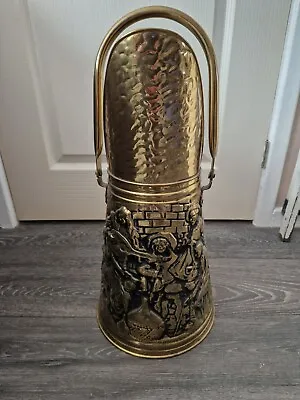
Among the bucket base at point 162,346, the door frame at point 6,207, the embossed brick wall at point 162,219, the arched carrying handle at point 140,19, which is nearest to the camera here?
the arched carrying handle at point 140,19

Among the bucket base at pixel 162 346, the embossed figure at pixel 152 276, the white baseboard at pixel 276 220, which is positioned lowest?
the white baseboard at pixel 276 220

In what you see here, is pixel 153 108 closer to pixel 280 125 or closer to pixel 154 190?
pixel 154 190

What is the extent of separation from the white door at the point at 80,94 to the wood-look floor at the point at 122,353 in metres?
0.12

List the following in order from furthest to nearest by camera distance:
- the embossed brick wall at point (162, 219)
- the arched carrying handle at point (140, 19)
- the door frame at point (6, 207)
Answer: the door frame at point (6, 207) < the embossed brick wall at point (162, 219) < the arched carrying handle at point (140, 19)

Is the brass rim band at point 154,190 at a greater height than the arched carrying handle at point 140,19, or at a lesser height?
lesser

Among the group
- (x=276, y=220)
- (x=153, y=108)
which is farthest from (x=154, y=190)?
(x=276, y=220)

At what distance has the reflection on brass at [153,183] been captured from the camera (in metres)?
0.52

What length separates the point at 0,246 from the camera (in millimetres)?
1021

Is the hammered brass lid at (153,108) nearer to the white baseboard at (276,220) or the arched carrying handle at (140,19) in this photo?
the arched carrying handle at (140,19)

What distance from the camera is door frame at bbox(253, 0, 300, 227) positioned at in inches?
33.0

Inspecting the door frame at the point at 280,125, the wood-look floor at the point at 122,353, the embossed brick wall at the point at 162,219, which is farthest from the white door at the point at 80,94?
the embossed brick wall at the point at 162,219

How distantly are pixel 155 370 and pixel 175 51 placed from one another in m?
0.53

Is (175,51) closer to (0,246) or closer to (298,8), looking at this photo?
(298,8)

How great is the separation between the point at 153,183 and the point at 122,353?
35 cm
